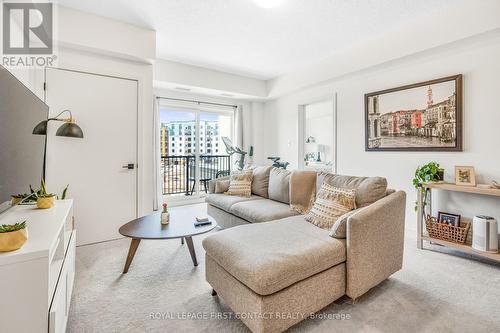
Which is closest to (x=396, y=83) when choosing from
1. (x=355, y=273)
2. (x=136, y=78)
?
(x=355, y=273)

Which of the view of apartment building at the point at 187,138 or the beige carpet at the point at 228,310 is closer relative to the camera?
the beige carpet at the point at 228,310

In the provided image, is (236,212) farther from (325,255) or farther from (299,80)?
(299,80)

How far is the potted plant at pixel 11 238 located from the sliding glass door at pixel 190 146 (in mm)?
3785

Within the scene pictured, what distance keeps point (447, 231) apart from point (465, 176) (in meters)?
0.61

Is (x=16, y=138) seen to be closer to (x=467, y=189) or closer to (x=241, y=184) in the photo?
(x=241, y=184)

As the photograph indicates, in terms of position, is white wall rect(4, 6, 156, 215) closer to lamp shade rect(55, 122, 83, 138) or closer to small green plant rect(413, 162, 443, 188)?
lamp shade rect(55, 122, 83, 138)

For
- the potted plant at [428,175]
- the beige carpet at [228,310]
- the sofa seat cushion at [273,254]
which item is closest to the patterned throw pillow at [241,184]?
the beige carpet at [228,310]

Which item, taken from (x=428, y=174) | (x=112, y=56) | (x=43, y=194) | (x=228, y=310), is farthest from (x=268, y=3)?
(x=228, y=310)

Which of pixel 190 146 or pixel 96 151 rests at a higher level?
pixel 190 146

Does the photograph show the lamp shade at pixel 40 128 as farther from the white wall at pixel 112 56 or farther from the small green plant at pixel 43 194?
the white wall at pixel 112 56

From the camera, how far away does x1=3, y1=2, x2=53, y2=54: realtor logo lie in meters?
2.28

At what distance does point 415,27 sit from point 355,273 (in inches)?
116

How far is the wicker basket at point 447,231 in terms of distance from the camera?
2.52m

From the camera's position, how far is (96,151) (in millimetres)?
3023
